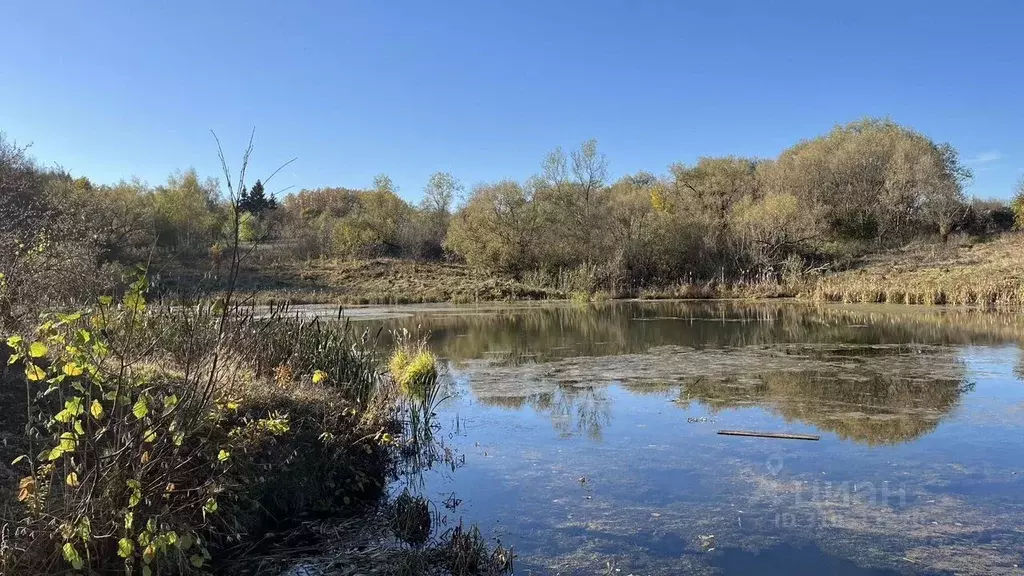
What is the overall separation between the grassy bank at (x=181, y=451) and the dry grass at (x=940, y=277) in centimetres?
2045

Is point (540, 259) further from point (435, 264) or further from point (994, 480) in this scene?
point (994, 480)

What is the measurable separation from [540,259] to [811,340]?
2277 cm

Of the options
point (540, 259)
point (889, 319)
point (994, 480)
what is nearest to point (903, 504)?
point (994, 480)

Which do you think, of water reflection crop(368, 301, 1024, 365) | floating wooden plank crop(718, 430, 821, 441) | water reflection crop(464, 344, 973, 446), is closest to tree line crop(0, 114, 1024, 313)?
water reflection crop(368, 301, 1024, 365)

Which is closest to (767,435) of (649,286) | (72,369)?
(72,369)

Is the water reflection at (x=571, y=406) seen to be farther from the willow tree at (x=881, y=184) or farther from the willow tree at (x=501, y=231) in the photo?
the willow tree at (x=881, y=184)

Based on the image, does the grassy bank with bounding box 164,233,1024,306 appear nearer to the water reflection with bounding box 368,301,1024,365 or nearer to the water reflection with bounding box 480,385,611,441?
the water reflection with bounding box 368,301,1024,365

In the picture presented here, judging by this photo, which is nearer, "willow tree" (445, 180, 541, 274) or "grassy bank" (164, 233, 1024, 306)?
"grassy bank" (164, 233, 1024, 306)

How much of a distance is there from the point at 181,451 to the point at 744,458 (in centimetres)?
462

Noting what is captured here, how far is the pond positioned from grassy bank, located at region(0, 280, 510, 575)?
0.62 m

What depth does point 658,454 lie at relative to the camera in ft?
20.7

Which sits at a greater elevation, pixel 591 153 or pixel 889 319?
pixel 591 153

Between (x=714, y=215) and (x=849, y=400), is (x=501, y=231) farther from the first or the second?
(x=849, y=400)

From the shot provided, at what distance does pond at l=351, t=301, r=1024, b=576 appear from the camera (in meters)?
4.19
